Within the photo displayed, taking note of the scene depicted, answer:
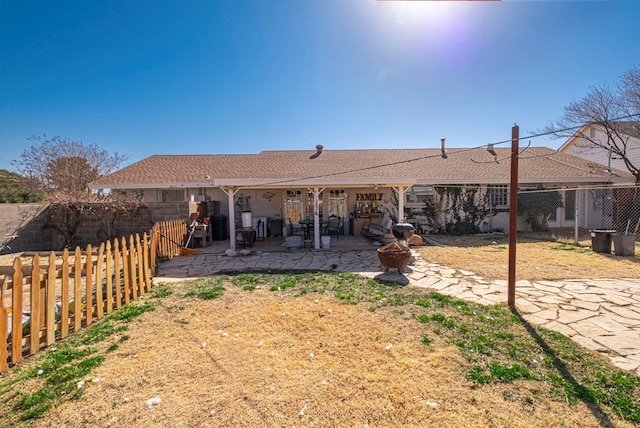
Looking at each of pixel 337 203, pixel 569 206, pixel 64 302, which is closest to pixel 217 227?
pixel 337 203

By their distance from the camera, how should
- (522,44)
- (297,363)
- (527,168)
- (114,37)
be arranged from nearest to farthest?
1. (297,363)
2. (522,44)
3. (114,37)
4. (527,168)

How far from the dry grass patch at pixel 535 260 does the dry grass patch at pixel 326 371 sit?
295 cm

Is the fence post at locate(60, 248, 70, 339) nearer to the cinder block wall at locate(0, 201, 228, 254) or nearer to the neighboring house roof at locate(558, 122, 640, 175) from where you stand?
the cinder block wall at locate(0, 201, 228, 254)

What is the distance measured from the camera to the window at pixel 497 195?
13.1 m

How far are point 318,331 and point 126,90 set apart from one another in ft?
36.1

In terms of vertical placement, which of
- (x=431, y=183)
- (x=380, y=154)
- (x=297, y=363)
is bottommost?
(x=297, y=363)

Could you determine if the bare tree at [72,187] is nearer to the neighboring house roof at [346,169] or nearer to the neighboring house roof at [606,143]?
the neighboring house roof at [346,169]

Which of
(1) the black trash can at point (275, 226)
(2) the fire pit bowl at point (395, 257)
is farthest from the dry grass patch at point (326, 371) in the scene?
(1) the black trash can at point (275, 226)

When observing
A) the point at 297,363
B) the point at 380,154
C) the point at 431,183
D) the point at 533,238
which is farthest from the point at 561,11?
the point at 380,154

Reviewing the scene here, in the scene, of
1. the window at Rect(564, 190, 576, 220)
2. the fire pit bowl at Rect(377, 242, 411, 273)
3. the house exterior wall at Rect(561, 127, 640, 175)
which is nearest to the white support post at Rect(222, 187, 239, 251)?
the fire pit bowl at Rect(377, 242, 411, 273)

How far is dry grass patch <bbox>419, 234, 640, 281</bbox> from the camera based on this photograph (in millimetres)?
6188

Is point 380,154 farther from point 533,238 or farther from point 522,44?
point 522,44

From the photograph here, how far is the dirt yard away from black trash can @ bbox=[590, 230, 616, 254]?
8392 mm

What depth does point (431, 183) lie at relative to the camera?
12.7m
